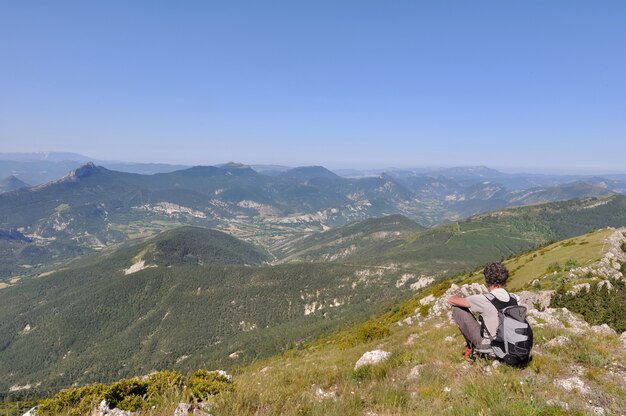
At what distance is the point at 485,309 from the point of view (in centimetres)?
892

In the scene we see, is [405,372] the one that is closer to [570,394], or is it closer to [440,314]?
[570,394]

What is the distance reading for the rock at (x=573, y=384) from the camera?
788 cm

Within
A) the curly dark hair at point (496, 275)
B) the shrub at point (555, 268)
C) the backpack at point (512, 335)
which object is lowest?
the shrub at point (555, 268)

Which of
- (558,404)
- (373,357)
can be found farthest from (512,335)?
(373,357)

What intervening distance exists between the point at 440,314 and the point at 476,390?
1037 inches

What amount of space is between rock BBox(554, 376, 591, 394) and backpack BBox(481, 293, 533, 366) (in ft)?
2.78

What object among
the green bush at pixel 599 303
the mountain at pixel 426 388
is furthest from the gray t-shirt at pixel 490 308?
the green bush at pixel 599 303

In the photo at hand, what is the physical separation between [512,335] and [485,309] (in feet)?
2.84

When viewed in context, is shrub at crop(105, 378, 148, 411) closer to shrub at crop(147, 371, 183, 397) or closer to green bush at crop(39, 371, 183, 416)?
green bush at crop(39, 371, 183, 416)

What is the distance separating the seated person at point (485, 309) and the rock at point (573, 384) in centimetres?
172

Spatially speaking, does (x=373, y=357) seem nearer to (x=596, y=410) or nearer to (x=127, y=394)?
(x=596, y=410)

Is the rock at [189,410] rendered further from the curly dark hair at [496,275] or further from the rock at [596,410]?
the curly dark hair at [496,275]

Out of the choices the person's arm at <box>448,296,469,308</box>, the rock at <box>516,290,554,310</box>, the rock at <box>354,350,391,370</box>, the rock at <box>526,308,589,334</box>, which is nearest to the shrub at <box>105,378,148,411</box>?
the rock at <box>354,350,391,370</box>

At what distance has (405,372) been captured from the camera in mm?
10414
